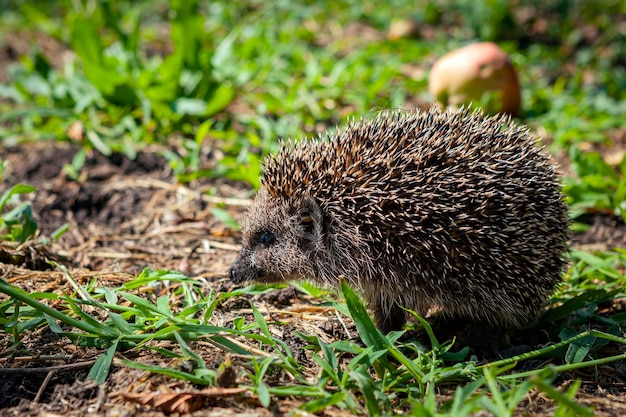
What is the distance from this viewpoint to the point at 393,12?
12203mm

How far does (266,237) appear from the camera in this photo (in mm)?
4961

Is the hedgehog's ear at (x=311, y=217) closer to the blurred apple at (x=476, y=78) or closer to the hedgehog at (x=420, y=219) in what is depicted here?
the hedgehog at (x=420, y=219)

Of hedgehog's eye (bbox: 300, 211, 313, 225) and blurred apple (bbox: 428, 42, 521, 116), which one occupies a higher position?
blurred apple (bbox: 428, 42, 521, 116)

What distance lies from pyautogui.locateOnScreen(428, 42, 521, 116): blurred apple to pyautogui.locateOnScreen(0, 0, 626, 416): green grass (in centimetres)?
61

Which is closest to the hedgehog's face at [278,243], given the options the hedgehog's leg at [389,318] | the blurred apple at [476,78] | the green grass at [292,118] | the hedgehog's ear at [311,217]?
the hedgehog's ear at [311,217]

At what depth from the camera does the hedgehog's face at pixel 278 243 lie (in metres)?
4.82

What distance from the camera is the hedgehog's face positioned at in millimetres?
4823

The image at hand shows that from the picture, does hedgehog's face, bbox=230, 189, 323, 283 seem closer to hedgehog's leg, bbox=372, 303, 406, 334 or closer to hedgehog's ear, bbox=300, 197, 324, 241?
hedgehog's ear, bbox=300, 197, 324, 241

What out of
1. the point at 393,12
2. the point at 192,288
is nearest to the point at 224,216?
the point at 192,288

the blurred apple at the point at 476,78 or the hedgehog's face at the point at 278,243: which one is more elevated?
the blurred apple at the point at 476,78

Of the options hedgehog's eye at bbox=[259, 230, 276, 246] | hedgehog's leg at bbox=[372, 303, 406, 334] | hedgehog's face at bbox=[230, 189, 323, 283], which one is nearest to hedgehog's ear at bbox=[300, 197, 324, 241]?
hedgehog's face at bbox=[230, 189, 323, 283]

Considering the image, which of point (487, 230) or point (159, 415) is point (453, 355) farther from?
point (159, 415)

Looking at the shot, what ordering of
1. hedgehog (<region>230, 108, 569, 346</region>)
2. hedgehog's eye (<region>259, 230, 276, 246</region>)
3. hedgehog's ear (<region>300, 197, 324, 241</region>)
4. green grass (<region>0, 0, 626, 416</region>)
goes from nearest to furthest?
green grass (<region>0, 0, 626, 416</region>), hedgehog (<region>230, 108, 569, 346</region>), hedgehog's ear (<region>300, 197, 324, 241</region>), hedgehog's eye (<region>259, 230, 276, 246</region>)

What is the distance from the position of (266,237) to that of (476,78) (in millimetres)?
4165
